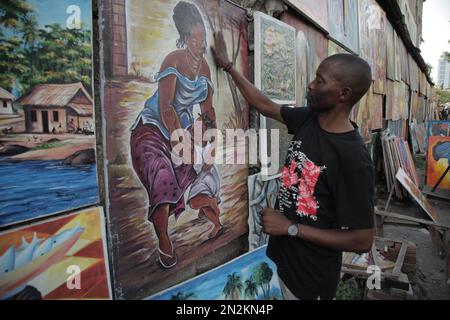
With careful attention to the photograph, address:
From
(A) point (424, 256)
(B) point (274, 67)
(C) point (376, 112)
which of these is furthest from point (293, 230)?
(C) point (376, 112)

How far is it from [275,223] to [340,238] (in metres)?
0.34

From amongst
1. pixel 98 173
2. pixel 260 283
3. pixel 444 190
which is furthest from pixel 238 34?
pixel 444 190

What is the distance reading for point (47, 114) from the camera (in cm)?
129

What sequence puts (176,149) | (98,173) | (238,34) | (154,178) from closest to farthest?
(98,173)
(154,178)
(176,149)
(238,34)

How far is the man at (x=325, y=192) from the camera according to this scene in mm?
1525

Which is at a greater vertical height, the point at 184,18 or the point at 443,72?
the point at 443,72

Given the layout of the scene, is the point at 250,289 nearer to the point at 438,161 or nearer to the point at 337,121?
the point at 337,121

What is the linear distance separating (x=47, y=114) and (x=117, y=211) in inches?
22.3

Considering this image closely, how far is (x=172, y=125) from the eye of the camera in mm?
1870

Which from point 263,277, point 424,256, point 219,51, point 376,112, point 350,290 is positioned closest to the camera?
point 219,51

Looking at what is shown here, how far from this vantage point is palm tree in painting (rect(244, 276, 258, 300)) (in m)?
2.48

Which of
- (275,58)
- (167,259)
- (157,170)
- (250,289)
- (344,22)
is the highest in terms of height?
(344,22)

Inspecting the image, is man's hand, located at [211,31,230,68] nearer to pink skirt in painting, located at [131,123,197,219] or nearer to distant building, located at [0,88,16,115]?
pink skirt in painting, located at [131,123,197,219]
